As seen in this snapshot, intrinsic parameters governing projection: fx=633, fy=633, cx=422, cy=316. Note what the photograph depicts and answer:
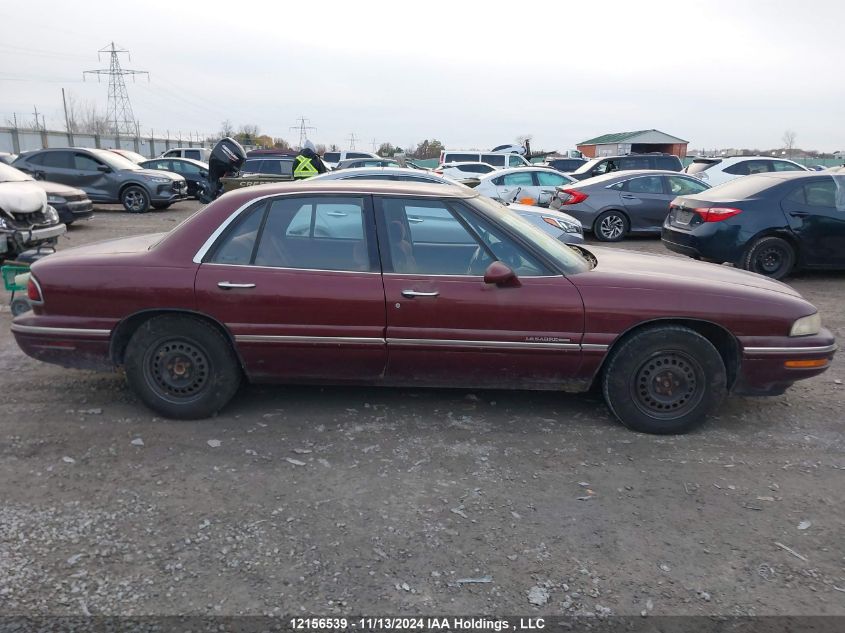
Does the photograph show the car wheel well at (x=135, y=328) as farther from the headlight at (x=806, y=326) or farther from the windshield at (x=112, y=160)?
the windshield at (x=112, y=160)

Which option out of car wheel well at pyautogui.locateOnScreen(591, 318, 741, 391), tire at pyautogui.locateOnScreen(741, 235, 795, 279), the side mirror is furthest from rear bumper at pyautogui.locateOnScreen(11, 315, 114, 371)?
tire at pyautogui.locateOnScreen(741, 235, 795, 279)

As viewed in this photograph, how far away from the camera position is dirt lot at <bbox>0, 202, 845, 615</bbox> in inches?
103

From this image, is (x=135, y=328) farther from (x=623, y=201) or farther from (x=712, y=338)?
(x=623, y=201)

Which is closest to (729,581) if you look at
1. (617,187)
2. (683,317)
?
(683,317)

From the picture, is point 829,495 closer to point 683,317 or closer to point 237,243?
point 683,317

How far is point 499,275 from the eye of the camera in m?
3.79

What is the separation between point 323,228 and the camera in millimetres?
4102

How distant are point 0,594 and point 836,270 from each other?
10.3m

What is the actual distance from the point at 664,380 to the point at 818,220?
232 inches

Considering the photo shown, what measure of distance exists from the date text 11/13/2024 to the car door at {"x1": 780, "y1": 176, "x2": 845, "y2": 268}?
774 cm

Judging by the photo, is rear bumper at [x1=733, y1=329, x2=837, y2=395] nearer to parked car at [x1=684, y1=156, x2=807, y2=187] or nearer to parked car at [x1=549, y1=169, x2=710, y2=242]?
parked car at [x1=549, y1=169, x2=710, y2=242]

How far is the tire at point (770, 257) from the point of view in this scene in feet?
27.4

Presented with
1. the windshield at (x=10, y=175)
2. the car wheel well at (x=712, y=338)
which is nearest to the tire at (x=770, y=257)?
the car wheel well at (x=712, y=338)

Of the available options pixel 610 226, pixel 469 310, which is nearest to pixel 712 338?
pixel 469 310
